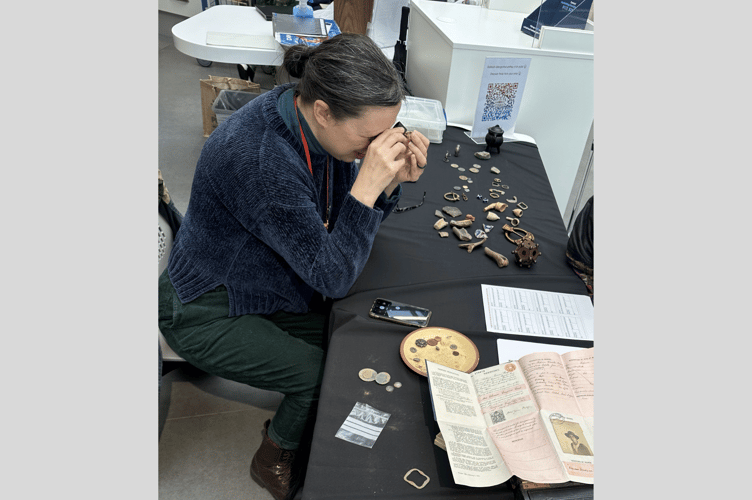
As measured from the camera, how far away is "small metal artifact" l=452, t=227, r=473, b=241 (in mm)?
1632

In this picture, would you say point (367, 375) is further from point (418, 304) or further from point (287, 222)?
point (287, 222)

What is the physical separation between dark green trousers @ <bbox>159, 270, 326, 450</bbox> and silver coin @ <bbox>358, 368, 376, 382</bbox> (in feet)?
1.43

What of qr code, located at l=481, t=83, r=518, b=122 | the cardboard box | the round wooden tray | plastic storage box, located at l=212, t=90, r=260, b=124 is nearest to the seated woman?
the round wooden tray

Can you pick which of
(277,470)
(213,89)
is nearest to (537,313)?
(277,470)

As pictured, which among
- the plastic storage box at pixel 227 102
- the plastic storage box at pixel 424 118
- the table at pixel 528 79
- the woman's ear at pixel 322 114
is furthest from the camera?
the plastic storage box at pixel 227 102

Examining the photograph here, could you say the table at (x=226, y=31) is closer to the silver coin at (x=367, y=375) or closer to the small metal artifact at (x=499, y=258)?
the small metal artifact at (x=499, y=258)

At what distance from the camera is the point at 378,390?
106cm

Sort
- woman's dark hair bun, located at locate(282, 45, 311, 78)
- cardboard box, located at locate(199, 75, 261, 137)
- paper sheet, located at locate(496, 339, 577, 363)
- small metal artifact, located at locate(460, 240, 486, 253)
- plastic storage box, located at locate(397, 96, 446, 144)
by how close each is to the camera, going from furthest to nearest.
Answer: cardboard box, located at locate(199, 75, 261, 137) → plastic storage box, located at locate(397, 96, 446, 144) → small metal artifact, located at locate(460, 240, 486, 253) → woman's dark hair bun, located at locate(282, 45, 311, 78) → paper sheet, located at locate(496, 339, 577, 363)

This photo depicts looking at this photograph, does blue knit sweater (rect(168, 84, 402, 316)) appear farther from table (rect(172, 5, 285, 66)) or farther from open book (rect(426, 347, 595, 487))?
table (rect(172, 5, 285, 66))

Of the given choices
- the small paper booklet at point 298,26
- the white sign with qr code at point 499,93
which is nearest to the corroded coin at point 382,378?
the white sign with qr code at point 499,93

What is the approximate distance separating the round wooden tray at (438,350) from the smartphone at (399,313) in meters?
0.05

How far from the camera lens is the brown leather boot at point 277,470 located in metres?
1.63

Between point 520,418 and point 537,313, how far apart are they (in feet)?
1.52

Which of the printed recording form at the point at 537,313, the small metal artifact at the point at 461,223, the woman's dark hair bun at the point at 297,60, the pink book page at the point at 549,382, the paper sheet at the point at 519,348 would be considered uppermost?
the woman's dark hair bun at the point at 297,60
